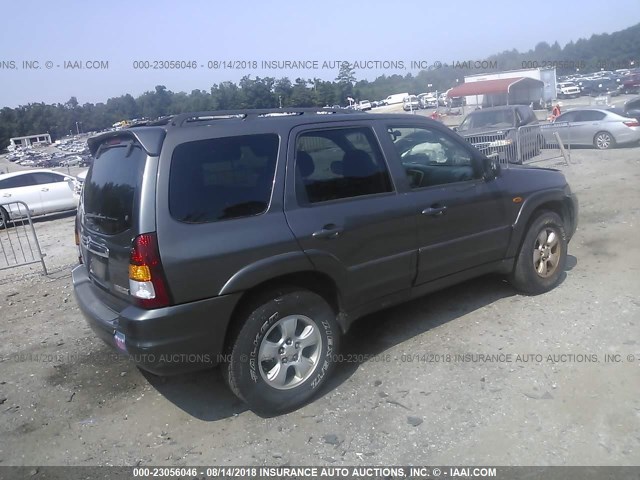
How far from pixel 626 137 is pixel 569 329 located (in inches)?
560

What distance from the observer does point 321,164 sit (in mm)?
3750

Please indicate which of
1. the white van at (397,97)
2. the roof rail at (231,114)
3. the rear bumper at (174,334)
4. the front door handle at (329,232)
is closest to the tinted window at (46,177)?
the roof rail at (231,114)

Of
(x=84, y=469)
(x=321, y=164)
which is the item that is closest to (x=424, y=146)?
(x=321, y=164)

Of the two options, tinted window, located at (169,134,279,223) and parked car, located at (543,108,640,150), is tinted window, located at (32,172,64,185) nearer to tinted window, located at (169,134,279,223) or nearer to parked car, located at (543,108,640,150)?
tinted window, located at (169,134,279,223)

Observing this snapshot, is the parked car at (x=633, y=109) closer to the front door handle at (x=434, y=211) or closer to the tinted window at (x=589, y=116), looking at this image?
the tinted window at (x=589, y=116)

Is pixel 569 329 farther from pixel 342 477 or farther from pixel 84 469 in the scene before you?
pixel 84 469

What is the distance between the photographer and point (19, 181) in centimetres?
1466

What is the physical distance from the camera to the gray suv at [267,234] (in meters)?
3.13

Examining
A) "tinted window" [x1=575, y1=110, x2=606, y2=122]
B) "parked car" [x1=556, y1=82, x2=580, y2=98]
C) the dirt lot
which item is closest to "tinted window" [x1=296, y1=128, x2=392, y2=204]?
the dirt lot

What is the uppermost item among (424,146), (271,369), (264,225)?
(424,146)

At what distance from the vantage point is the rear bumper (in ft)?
10.1

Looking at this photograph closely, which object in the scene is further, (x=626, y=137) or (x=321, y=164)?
(x=626, y=137)

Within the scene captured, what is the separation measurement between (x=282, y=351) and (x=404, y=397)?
908mm

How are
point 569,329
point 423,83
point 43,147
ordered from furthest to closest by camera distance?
point 423,83
point 43,147
point 569,329
